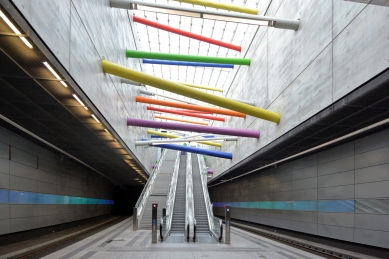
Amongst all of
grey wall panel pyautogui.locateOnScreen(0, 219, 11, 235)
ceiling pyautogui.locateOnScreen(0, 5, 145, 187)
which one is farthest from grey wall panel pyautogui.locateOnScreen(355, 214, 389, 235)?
grey wall panel pyautogui.locateOnScreen(0, 219, 11, 235)

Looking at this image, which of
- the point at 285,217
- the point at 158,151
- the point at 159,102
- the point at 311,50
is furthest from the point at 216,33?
the point at 158,151

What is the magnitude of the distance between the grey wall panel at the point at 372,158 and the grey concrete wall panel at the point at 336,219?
1.76 metres

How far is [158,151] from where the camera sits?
47.8m

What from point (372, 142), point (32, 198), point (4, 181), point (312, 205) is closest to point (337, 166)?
point (372, 142)

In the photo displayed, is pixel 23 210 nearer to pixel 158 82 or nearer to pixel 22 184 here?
pixel 22 184

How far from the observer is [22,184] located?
1227 centimetres

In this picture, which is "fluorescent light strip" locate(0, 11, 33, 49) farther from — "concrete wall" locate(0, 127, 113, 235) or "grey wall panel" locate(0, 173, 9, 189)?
"grey wall panel" locate(0, 173, 9, 189)

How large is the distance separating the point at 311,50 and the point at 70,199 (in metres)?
14.9

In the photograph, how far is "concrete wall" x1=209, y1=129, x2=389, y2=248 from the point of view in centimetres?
978

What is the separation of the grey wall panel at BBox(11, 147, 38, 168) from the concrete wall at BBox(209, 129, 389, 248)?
439 inches

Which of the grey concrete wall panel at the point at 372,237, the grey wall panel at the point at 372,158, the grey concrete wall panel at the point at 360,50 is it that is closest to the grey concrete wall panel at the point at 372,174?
the grey wall panel at the point at 372,158

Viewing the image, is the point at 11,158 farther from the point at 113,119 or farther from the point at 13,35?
the point at 13,35

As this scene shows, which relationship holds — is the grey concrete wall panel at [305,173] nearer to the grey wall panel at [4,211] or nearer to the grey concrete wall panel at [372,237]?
the grey concrete wall panel at [372,237]

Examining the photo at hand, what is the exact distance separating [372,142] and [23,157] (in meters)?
11.6
